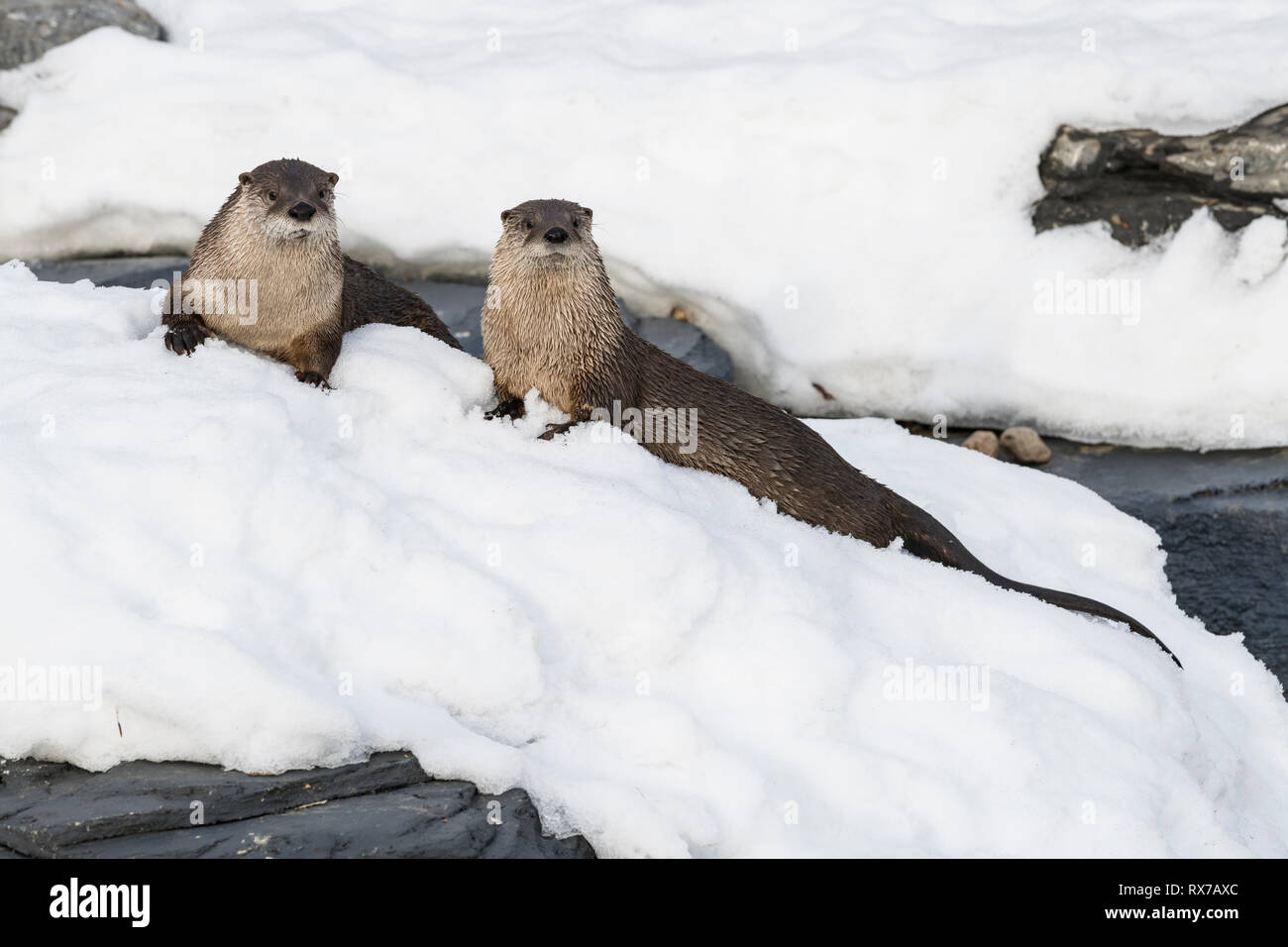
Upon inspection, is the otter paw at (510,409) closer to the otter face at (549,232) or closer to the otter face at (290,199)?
the otter face at (549,232)

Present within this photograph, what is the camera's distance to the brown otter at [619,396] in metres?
3.75

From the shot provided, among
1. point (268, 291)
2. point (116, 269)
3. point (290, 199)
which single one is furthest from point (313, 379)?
point (116, 269)

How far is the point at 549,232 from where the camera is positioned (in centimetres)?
369

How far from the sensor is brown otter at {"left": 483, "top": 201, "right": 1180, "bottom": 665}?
12.3 ft

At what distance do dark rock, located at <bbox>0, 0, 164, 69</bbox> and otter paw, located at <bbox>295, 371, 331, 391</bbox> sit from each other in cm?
346

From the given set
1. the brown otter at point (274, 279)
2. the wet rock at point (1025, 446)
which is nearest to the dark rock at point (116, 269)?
the brown otter at point (274, 279)

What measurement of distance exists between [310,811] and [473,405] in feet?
4.85

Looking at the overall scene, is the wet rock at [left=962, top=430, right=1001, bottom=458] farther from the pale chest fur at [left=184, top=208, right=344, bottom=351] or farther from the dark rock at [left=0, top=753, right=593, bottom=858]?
the dark rock at [left=0, top=753, right=593, bottom=858]

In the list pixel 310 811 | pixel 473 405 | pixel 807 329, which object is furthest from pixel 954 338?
pixel 310 811

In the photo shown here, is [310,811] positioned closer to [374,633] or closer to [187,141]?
[374,633]

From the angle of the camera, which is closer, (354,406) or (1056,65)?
(354,406)

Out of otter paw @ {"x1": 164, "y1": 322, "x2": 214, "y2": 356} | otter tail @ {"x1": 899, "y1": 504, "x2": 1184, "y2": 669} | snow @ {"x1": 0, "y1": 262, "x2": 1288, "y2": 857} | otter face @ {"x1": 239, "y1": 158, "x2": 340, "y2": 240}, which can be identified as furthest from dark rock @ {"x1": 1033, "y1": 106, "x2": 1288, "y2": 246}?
otter paw @ {"x1": 164, "y1": 322, "x2": 214, "y2": 356}

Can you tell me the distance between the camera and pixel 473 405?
3723 mm

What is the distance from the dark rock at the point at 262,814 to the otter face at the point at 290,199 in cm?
157
